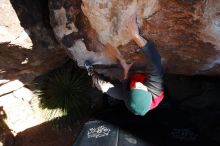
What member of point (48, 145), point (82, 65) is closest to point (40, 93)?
point (48, 145)

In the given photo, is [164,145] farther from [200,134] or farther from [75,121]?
[75,121]

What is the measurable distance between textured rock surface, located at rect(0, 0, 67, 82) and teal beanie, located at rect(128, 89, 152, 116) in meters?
1.28

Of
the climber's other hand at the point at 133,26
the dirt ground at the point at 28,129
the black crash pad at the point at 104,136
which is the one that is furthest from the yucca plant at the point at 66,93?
the climber's other hand at the point at 133,26

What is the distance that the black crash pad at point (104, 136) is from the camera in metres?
4.03

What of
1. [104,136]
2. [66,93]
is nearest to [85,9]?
[104,136]

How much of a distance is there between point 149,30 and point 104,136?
1355 mm

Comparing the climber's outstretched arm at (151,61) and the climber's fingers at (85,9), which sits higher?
the climber's fingers at (85,9)

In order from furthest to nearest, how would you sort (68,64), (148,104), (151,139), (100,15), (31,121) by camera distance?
1. (31,121)
2. (68,64)
3. (151,139)
4. (100,15)
5. (148,104)

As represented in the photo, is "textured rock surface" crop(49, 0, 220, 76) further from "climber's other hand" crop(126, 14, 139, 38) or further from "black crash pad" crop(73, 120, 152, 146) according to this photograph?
"black crash pad" crop(73, 120, 152, 146)

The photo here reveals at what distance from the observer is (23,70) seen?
4.34 metres

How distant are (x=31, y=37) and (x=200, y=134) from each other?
2.04 meters

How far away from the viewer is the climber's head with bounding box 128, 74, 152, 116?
3.07 meters

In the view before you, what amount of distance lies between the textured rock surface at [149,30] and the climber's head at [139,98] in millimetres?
526

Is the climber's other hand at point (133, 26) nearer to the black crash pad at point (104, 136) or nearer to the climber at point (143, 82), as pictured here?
the climber at point (143, 82)
